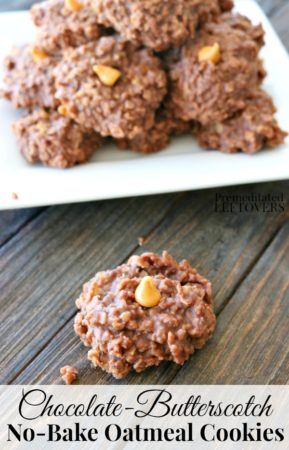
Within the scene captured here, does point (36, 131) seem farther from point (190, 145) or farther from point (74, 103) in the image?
point (190, 145)

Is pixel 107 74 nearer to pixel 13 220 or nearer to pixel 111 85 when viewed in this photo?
pixel 111 85

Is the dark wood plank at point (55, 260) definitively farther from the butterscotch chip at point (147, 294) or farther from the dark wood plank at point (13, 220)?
the butterscotch chip at point (147, 294)

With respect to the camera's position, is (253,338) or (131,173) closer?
(253,338)

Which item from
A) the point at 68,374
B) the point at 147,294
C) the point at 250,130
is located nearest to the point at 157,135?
the point at 250,130

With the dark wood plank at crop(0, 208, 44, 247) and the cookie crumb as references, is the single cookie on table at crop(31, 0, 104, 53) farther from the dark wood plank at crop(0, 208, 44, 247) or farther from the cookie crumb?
the cookie crumb

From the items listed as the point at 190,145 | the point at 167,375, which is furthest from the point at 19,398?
the point at 190,145

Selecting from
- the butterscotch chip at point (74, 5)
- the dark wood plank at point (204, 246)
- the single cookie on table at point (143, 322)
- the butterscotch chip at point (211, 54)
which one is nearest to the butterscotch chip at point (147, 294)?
the single cookie on table at point (143, 322)

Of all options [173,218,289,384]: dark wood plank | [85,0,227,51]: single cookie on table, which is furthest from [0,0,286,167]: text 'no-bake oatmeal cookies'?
[173,218,289,384]: dark wood plank
